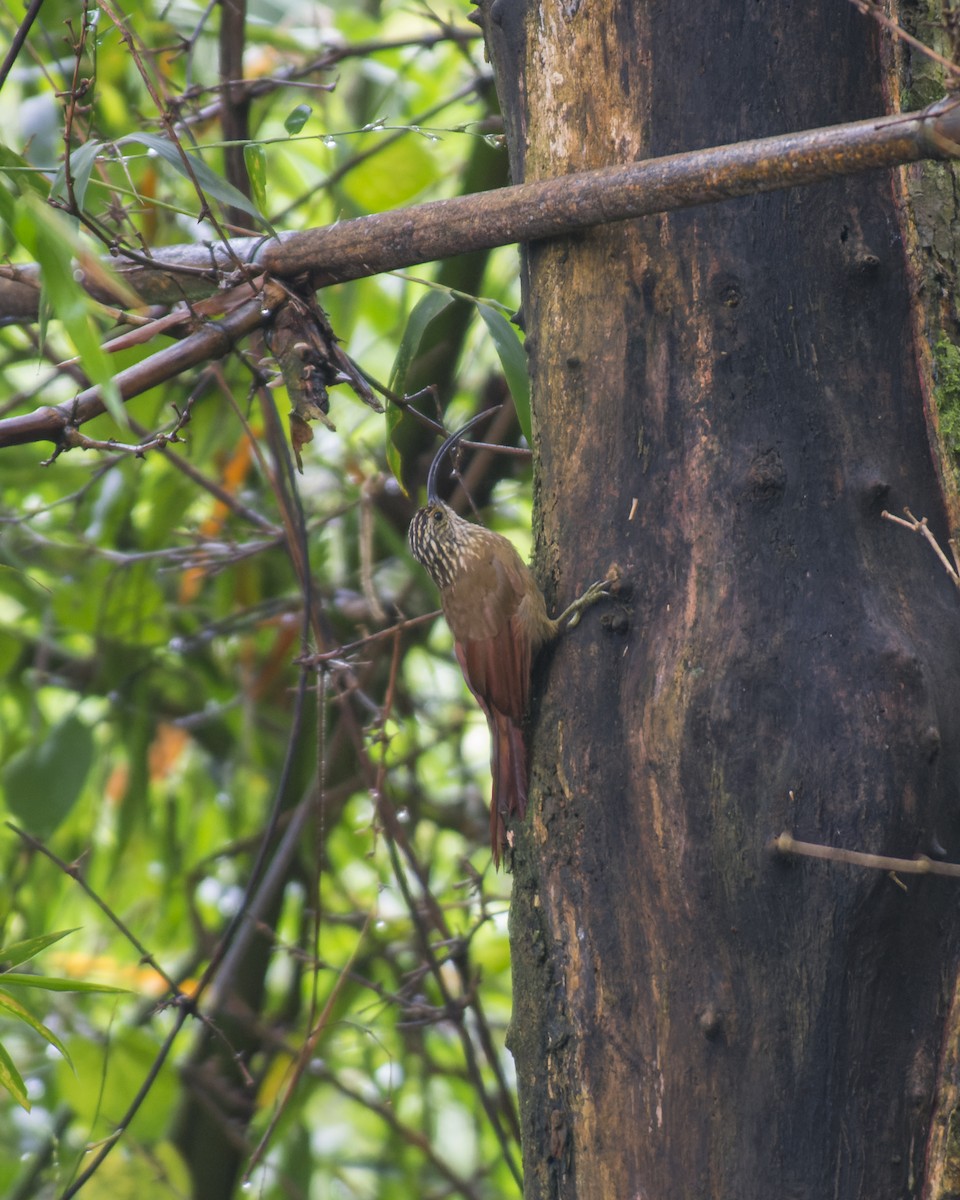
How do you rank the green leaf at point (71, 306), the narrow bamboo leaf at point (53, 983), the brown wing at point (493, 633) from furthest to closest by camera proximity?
the brown wing at point (493, 633) → the narrow bamboo leaf at point (53, 983) → the green leaf at point (71, 306)

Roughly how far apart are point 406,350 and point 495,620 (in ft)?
1.90

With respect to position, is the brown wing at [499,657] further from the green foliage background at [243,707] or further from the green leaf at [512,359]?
the green foliage background at [243,707]

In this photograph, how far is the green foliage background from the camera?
10.6ft

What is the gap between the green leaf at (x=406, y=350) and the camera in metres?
2.06

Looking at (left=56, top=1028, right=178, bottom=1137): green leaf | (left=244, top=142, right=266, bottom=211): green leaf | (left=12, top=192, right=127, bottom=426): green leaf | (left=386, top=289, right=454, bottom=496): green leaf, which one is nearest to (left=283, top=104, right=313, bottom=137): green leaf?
(left=244, top=142, right=266, bottom=211): green leaf

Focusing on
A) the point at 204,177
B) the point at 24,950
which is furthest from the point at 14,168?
the point at 24,950

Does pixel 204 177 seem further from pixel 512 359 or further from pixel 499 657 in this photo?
pixel 499 657

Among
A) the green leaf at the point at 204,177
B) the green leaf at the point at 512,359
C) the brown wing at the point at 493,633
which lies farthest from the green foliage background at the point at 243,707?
the green leaf at the point at 204,177

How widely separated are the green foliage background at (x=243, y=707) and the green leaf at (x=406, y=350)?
83 centimetres

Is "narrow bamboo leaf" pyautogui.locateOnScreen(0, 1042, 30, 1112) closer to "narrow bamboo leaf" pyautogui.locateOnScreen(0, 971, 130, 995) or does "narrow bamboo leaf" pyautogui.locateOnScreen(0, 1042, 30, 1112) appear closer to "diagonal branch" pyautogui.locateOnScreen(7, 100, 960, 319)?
"narrow bamboo leaf" pyautogui.locateOnScreen(0, 971, 130, 995)

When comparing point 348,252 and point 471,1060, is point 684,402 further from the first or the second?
point 471,1060

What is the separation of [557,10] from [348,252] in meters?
0.48

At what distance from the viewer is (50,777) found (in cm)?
314

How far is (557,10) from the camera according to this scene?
186 centimetres
